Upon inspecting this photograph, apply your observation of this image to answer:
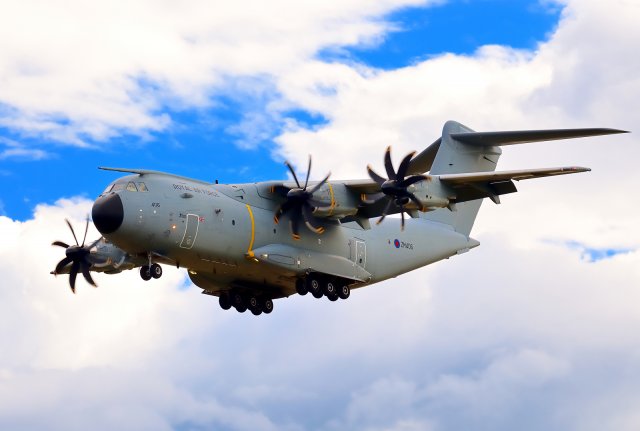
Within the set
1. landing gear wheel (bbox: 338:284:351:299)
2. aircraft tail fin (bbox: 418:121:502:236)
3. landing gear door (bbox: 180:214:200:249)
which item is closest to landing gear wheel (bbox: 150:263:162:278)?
landing gear door (bbox: 180:214:200:249)

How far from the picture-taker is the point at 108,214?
26.0 metres

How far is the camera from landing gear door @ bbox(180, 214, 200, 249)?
26875mm

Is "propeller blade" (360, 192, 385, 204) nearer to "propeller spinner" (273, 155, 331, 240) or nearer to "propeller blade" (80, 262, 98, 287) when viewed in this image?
"propeller spinner" (273, 155, 331, 240)

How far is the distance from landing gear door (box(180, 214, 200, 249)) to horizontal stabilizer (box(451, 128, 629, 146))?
8.40 meters

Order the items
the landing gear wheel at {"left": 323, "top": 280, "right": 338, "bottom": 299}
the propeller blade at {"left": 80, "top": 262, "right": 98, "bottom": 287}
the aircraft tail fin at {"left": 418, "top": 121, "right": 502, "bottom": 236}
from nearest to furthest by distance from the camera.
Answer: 1. the landing gear wheel at {"left": 323, "top": 280, "right": 338, "bottom": 299}
2. the propeller blade at {"left": 80, "top": 262, "right": 98, "bottom": 287}
3. the aircraft tail fin at {"left": 418, "top": 121, "right": 502, "bottom": 236}

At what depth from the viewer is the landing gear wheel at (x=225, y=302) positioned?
30.6m

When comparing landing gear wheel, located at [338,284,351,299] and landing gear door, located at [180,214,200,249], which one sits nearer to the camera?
landing gear door, located at [180,214,200,249]

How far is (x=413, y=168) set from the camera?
1300 inches

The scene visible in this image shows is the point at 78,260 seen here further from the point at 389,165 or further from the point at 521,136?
the point at 521,136

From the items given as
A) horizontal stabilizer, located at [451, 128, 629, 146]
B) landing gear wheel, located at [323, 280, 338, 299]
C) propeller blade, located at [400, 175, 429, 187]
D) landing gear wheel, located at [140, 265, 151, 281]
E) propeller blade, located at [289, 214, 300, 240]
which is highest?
horizontal stabilizer, located at [451, 128, 629, 146]

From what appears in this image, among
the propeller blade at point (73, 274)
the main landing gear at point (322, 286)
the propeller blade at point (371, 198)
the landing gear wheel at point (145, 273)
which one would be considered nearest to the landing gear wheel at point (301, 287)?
the main landing gear at point (322, 286)

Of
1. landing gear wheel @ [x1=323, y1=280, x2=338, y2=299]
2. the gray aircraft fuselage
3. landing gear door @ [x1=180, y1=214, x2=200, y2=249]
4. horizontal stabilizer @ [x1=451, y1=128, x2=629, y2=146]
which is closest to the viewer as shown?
the gray aircraft fuselage

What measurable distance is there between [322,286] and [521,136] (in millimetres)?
6110

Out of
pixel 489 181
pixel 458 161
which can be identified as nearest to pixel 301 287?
pixel 489 181
